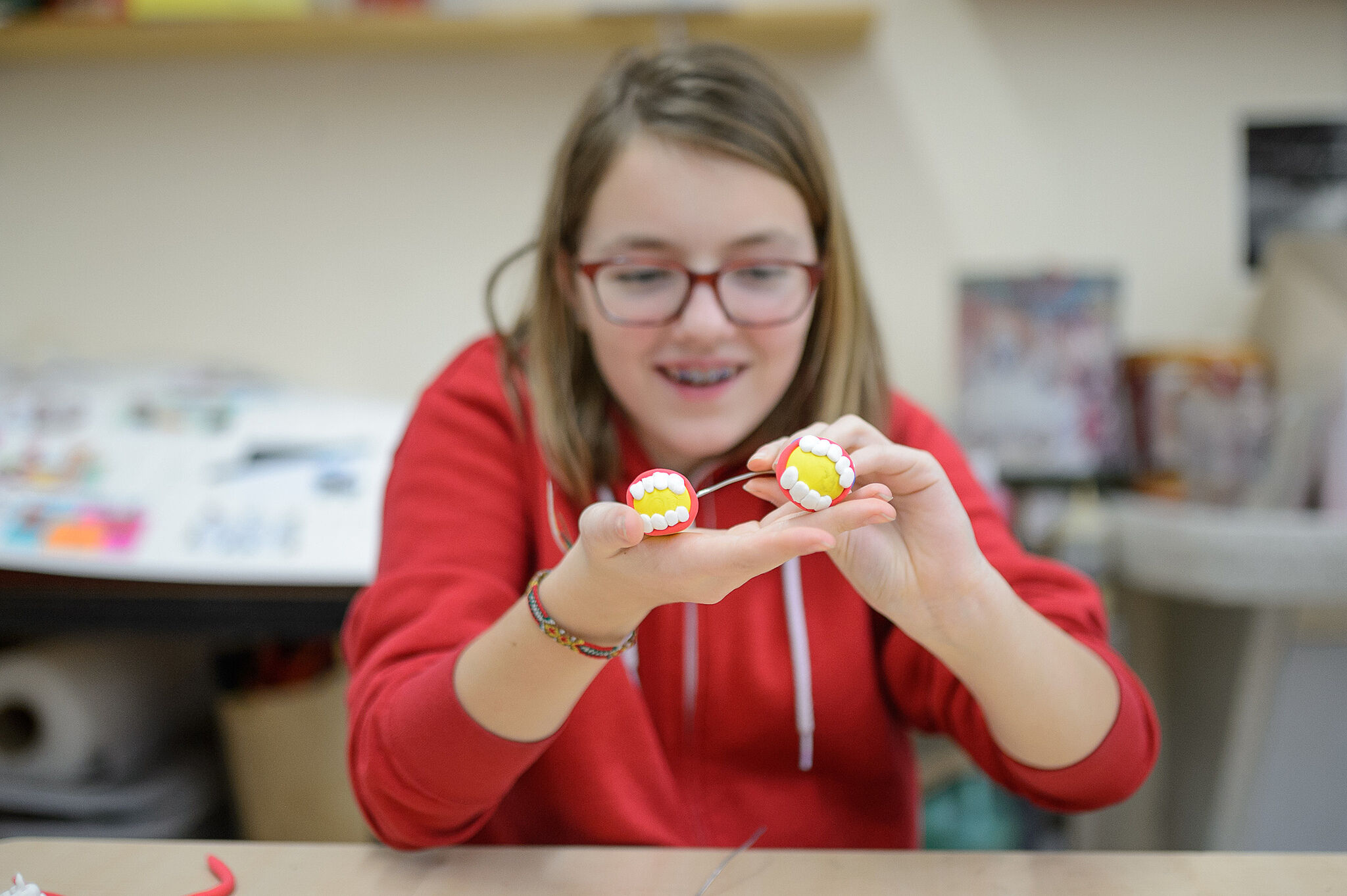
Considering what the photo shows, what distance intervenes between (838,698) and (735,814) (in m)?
0.13

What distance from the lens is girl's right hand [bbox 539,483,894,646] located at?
49cm

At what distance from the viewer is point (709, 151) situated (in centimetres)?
73

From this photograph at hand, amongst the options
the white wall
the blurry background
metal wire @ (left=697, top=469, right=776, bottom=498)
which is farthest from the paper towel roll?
metal wire @ (left=697, top=469, right=776, bottom=498)

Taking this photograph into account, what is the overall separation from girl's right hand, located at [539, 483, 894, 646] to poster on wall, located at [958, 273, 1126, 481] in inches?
37.7

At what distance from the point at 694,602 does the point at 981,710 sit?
240 millimetres

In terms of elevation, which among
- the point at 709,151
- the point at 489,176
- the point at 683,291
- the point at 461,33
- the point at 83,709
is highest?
the point at 461,33

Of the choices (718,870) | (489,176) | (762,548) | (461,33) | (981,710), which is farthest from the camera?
(489,176)

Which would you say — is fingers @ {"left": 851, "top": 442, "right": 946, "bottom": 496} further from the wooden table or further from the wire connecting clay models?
the wooden table

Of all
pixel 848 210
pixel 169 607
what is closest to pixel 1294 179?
pixel 848 210

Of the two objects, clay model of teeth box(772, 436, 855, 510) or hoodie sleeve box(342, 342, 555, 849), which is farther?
hoodie sleeve box(342, 342, 555, 849)

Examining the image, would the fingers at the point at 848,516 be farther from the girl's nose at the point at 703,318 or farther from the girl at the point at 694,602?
the girl's nose at the point at 703,318

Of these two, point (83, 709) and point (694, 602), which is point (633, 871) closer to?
point (694, 602)

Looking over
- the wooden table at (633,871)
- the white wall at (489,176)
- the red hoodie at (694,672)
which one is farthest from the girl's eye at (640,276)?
the white wall at (489,176)

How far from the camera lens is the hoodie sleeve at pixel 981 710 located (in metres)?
0.66
